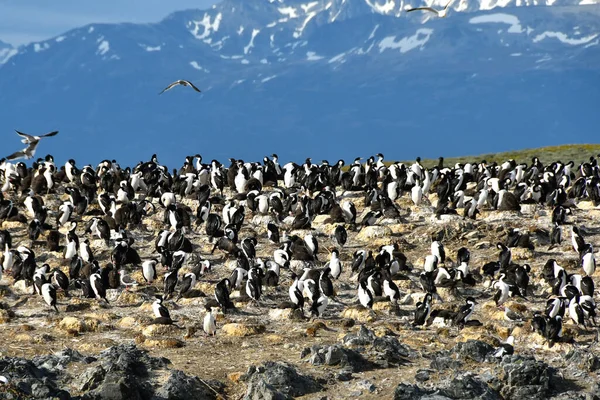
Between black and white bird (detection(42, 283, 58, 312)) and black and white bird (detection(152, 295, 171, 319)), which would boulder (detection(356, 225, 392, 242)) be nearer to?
black and white bird (detection(152, 295, 171, 319))

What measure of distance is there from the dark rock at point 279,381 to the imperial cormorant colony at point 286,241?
10.8ft

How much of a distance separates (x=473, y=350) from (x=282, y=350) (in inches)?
152

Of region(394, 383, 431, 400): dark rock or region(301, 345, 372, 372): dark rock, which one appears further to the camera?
region(301, 345, 372, 372): dark rock

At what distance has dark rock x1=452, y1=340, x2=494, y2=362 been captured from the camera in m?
17.5

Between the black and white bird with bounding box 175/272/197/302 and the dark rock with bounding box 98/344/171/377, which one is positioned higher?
the black and white bird with bounding box 175/272/197/302

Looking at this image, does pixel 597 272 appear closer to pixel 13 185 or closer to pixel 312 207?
pixel 312 207

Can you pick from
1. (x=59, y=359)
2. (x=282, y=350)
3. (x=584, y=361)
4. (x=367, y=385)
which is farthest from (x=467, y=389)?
(x=59, y=359)

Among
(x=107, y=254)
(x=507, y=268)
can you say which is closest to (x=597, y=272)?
(x=507, y=268)

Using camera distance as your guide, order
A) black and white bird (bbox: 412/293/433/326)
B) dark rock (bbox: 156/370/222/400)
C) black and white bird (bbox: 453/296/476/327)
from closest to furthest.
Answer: dark rock (bbox: 156/370/222/400)
black and white bird (bbox: 453/296/476/327)
black and white bird (bbox: 412/293/433/326)

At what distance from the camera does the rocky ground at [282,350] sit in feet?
52.6

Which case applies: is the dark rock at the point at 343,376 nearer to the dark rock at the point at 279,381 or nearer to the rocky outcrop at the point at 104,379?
the dark rock at the point at 279,381

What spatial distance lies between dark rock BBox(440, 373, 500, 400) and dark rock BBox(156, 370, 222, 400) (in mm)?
4141

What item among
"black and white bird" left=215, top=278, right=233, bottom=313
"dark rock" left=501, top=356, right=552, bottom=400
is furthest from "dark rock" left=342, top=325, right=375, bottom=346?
"black and white bird" left=215, top=278, right=233, bottom=313

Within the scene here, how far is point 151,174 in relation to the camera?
38375mm
